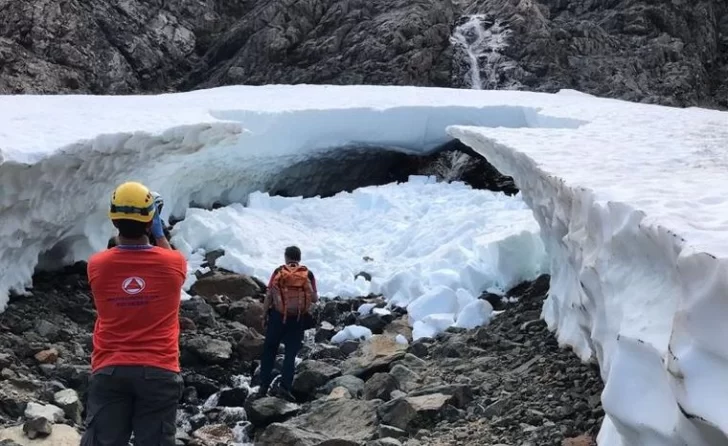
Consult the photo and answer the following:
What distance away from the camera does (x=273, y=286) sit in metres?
5.94

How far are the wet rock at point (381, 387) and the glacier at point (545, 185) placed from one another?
1.30 m

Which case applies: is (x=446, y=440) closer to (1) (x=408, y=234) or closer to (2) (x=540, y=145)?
(2) (x=540, y=145)

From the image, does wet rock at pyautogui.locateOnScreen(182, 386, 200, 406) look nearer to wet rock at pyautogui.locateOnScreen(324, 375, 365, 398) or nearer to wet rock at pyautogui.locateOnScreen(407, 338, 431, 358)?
wet rock at pyautogui.locateOnScreen(324, 375, 365, 398)

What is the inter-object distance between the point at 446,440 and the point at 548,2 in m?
26.5

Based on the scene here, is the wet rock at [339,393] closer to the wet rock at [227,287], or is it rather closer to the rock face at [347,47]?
the wet rock at [227,287]

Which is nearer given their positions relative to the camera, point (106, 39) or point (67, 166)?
point (67, 166)

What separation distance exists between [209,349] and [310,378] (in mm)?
1087

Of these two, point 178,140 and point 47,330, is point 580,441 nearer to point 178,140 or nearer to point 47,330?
point 47,330

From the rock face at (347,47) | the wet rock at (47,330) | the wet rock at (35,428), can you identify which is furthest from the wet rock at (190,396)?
the rock face at (347,47)

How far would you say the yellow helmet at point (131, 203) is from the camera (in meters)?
3.05

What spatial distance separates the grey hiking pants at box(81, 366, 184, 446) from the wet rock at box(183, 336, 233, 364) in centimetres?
349

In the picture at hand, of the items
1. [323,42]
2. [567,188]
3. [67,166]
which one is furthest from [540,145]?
[323,42]

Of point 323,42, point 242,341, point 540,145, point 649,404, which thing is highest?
point 323,42

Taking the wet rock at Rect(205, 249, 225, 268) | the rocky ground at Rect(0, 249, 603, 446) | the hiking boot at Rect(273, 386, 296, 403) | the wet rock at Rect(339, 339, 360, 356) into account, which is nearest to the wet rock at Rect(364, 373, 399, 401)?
the rocky ground at Rect(0, 249, 603, 446)
